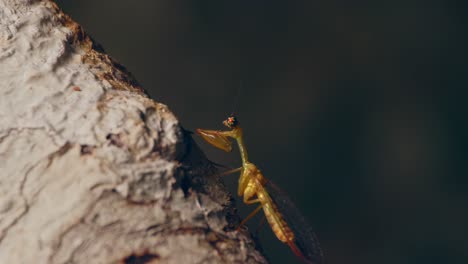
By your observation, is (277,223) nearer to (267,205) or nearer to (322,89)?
(267,205)

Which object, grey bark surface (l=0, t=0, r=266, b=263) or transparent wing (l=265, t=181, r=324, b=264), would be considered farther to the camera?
transparent wing (l=265, t=181, r=324, b=264)

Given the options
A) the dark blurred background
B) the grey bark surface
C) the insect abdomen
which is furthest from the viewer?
the dark blurred background

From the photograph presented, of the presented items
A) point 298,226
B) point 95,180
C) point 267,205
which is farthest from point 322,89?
point 95,180

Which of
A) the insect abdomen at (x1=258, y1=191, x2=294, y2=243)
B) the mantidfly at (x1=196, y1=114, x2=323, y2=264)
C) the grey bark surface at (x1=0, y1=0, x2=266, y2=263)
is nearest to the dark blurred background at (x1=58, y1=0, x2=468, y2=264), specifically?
the mantidfly at (x1=196, y1=114, x2=323, y2=264)

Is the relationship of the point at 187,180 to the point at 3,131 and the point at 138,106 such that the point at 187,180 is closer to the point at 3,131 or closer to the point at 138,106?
the point at 138,106

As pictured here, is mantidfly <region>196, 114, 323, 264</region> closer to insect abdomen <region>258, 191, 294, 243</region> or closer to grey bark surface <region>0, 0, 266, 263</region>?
insect abdomen <region>258, 191, 294, 243</region>

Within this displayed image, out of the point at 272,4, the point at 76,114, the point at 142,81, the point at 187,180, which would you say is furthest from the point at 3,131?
the point at 272,4

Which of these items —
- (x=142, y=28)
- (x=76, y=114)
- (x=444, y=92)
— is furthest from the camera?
(x=444, y=92)
